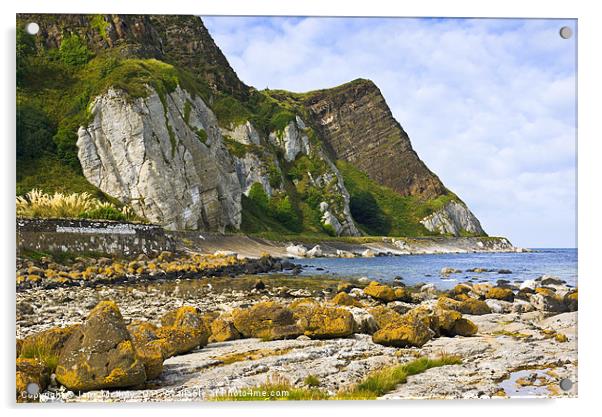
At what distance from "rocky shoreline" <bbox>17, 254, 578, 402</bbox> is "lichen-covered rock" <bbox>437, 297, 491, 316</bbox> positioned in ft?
0.06

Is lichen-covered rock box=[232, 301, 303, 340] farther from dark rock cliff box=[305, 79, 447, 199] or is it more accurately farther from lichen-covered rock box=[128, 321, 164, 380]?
dark rock cliff box=[305, 79, 447, 199]

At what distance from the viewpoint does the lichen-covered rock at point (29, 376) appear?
5.07 m

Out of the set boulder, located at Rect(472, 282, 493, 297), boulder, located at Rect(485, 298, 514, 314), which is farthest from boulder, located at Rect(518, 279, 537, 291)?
boulder, located at Rect(472, 282, 493, 297)

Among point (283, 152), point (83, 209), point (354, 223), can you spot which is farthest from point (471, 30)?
point (283, 152)

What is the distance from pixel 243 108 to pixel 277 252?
19.9 feet

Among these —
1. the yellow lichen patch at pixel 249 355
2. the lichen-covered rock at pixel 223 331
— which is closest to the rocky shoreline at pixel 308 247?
the yellow lichen patch at pixel 249 355

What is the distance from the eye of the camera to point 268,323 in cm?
641

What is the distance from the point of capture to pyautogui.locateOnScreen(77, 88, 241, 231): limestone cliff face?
1419 centimetres

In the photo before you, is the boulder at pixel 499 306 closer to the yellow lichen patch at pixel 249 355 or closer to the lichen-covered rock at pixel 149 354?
the yellow lichen patch at pixel 249 355

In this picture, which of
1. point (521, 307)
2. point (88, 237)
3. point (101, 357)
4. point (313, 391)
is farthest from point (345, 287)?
point (101, 357)

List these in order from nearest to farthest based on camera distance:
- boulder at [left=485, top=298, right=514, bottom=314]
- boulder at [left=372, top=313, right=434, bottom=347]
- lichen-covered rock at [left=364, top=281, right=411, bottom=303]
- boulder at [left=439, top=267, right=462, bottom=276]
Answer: boulder at [left=372, top=313, right=434, bottom=347] < boulder at [left=485, top=298, right=514, bottom=314] < lichen-covered rock at [left=364, top=281, right=411, bottom=303] < boulder at [left=439, top=267, right=462, bottom=276]

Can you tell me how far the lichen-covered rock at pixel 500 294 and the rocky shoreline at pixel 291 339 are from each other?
0.09 ft

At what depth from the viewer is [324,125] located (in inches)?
939
